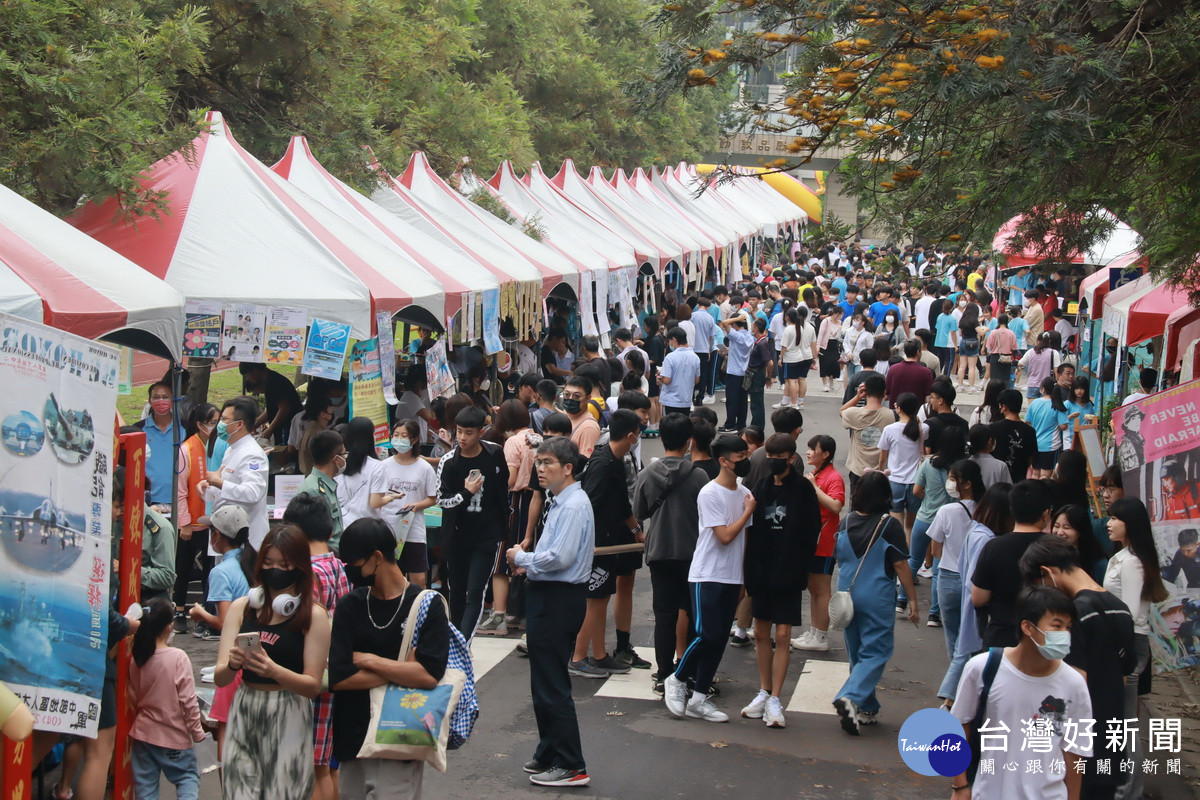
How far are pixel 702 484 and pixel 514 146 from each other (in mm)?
18645

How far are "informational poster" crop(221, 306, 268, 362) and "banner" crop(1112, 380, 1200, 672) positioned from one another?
6.04 meters

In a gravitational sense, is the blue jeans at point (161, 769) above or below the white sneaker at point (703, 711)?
below

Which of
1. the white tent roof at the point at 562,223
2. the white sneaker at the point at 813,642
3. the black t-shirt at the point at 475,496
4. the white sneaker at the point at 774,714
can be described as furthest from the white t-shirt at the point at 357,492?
the white tent roof at the point at 562,223

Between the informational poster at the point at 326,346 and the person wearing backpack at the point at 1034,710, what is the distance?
19.9ft

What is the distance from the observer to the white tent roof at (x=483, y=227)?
1429 cm

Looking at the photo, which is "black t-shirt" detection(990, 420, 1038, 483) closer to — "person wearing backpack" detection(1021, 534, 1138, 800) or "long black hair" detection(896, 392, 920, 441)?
"long black hair" detection(896, 392, 920, 441)

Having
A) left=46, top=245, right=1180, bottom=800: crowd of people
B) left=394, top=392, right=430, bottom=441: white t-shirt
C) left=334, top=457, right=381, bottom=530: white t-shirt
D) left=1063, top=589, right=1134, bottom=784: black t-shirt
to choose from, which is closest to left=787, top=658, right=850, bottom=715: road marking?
left=46, top=245, right=1180, bottom=800: crowd of people

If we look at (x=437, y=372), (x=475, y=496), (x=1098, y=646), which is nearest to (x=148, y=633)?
(x=475, y=496)

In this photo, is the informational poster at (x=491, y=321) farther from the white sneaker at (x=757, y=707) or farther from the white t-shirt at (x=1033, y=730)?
the white t-shirt at (x=1033, y=730)

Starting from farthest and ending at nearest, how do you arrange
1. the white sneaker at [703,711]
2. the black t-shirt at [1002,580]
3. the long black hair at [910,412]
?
the long black hair at [910,412] → the white sneaker at [703,711] → the black t-shirt at [1002,580]

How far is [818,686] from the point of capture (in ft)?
25.1

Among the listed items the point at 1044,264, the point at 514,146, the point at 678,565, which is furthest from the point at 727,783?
the point at 514,146

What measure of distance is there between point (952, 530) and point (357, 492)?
12.3 feet

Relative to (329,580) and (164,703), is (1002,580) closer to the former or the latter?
(329,580)
